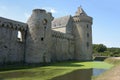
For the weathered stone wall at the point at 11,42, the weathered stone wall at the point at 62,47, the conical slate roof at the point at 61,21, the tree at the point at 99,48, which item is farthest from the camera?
the tree at the point at 99,48

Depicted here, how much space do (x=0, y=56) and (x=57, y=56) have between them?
16353 mm

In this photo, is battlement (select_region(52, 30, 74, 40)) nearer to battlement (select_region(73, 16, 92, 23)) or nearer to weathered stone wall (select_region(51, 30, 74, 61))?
weathered stone wall (select_region(51, 30, 74, 61))

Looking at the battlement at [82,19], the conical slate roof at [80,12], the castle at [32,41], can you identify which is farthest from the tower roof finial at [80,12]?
the castle at [32,41]

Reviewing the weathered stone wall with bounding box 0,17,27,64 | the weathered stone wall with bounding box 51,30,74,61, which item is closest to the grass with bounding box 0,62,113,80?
the weathered stone wall with bounding box 0,17,27,64

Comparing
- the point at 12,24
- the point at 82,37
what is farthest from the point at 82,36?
the point at 12,24

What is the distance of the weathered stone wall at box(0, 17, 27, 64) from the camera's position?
1225 inches

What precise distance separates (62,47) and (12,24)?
16915mm

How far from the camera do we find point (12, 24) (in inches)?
1296

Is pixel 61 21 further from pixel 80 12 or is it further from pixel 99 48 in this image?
pixel 99 48

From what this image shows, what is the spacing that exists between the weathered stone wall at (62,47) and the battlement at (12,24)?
32.9ft

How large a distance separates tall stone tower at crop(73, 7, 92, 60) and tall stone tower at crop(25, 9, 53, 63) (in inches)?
674

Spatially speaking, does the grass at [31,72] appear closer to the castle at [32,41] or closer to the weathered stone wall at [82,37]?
the castle at [32,41]

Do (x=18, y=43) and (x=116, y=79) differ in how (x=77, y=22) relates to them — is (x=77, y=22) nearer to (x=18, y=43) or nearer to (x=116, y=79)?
(x=18, y=43)

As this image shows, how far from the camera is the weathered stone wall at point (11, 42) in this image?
31108 millimetres
